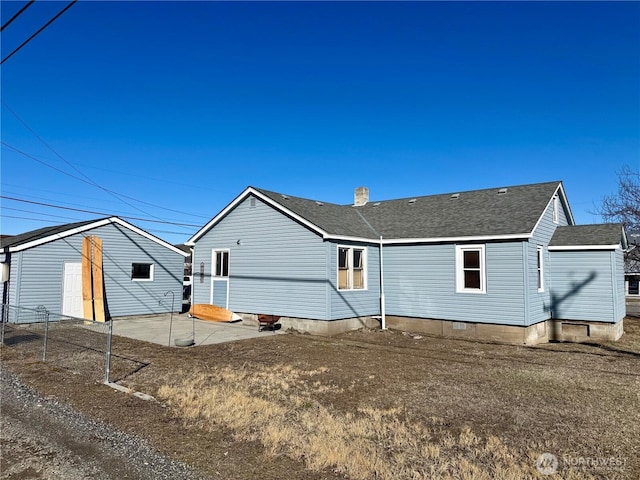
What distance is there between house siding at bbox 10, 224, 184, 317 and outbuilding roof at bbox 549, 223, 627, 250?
16024mm

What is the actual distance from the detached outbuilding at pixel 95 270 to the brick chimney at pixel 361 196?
9.00 meters

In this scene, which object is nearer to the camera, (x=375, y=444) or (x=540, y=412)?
(x=375, y=444)

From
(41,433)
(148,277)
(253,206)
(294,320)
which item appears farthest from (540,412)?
(148,277)

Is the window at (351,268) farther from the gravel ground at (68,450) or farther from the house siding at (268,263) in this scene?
the gravel ground at (68,450)

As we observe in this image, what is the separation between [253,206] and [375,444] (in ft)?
40.5

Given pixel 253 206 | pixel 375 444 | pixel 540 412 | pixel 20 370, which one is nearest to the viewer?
pixel 375 444

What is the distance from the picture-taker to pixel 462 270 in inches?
550

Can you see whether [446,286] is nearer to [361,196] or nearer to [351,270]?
[351,270]

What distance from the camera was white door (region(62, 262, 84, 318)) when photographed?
53.0 feet

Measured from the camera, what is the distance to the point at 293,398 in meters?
6.87

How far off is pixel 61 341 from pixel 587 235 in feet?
57.2

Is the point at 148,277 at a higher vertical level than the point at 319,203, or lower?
lower

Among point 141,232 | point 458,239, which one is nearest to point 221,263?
point 141,232

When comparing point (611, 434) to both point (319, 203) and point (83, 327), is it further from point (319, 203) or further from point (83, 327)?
point (83, 327)
